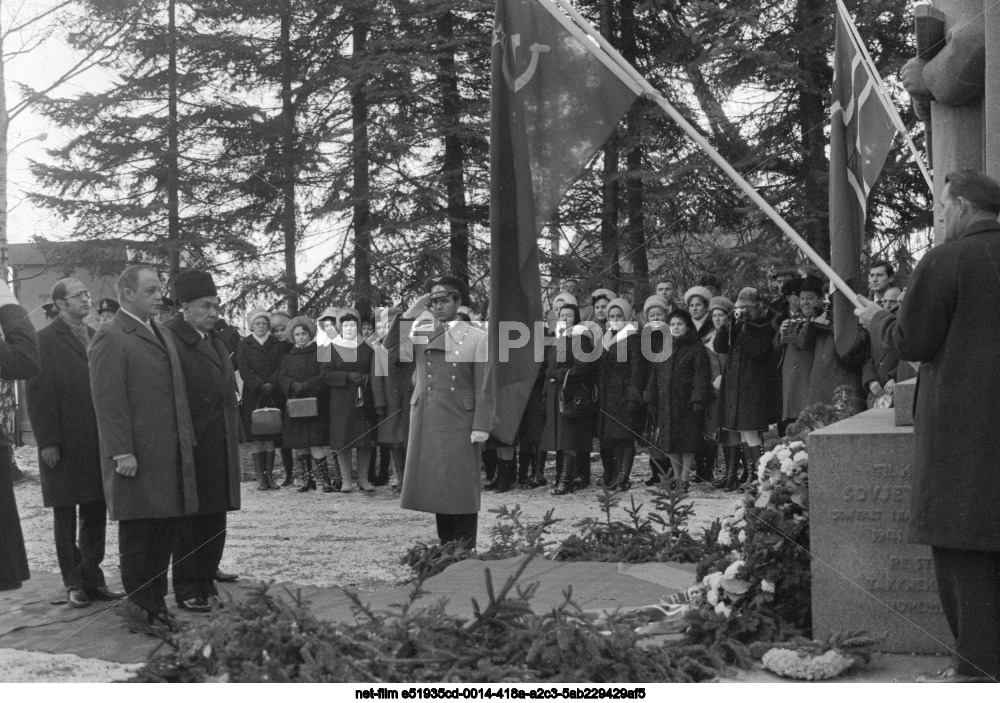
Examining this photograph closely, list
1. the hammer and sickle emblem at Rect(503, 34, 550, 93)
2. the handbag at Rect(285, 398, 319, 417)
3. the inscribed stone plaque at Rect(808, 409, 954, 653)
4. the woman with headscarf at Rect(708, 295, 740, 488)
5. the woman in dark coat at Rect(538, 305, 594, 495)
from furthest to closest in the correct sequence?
the handbag at Rect(285, 398, 319, 417) < the woman in dark coat at Rect(538, 305, 594, 495) < the woman with headscarf at Rect(708, 295, 740, 488) < the hammer and sickle emblem at Rect(503, 34, 550, 93) < the inscribed stone plaque at Rect(808, 409, 954, 653)

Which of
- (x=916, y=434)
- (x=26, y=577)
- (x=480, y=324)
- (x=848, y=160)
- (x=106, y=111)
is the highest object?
(x=106, y=111)

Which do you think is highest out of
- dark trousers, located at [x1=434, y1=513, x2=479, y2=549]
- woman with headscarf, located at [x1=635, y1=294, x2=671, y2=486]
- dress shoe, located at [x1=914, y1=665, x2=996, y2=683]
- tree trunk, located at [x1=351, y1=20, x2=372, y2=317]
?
tree trunk, located at [x1=351, y1=20, x2=372, y2=317]

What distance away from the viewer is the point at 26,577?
14.8ft

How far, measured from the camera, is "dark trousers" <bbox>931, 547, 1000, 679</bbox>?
4141 mm

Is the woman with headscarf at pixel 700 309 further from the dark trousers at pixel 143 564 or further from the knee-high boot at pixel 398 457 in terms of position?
the dark trousers at pixel 143 564

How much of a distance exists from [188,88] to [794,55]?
7.68m

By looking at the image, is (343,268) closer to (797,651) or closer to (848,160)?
(848,160)

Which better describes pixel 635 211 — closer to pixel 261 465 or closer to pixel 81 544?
pixel 261 465

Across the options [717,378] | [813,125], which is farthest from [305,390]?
[813,125]

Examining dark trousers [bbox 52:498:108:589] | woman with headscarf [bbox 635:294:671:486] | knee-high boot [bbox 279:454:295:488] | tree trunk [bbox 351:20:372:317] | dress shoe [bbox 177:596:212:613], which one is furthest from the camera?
tree trunk [bbox 351:20:372:317]

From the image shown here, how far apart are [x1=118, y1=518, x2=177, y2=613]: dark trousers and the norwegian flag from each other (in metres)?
3.72

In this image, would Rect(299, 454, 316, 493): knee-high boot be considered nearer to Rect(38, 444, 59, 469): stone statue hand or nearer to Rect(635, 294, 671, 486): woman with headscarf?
Rect(635, 294, 671, 486): woman with headscarf

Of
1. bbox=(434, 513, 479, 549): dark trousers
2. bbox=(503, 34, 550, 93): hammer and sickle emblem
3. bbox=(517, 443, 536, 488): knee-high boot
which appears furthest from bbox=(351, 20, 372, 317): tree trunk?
bbox=(503, 34, 550, 93): hammer and sickle emblem
